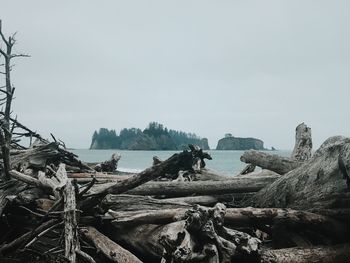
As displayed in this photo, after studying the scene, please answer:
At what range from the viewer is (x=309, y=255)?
4719 millimetres

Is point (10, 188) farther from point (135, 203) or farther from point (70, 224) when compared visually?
point (70, 224)

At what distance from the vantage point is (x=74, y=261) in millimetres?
4266

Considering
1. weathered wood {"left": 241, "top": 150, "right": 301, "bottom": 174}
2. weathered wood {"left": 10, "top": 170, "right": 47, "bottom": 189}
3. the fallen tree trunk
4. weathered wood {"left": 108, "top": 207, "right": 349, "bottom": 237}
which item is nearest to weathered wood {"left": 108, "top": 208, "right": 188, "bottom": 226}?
weathered wood {"left": 108, "top": 207, "right": 349, "bottom": 237}

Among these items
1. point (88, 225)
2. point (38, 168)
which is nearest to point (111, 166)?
point (38, 168)

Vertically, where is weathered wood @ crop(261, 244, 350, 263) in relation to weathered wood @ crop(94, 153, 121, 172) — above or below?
below

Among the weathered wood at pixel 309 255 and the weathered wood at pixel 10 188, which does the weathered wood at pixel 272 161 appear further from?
the weathered wood at pixel 10 188

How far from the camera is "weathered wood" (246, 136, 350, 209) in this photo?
520 centimetres

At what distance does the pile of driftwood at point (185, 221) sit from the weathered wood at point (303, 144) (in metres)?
2.55

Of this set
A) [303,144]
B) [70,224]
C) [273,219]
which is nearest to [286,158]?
[303,144]

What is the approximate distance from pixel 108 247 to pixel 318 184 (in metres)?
2.76

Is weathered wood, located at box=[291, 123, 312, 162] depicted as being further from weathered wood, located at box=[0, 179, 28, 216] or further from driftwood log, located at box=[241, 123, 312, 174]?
weathered wood, located at box=[0, 179, 28, 216]

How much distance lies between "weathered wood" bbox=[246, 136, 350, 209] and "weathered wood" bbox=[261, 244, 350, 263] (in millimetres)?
572

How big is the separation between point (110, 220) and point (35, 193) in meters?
1.76

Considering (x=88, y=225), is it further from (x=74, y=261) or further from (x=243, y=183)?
(x=243, y=183)
